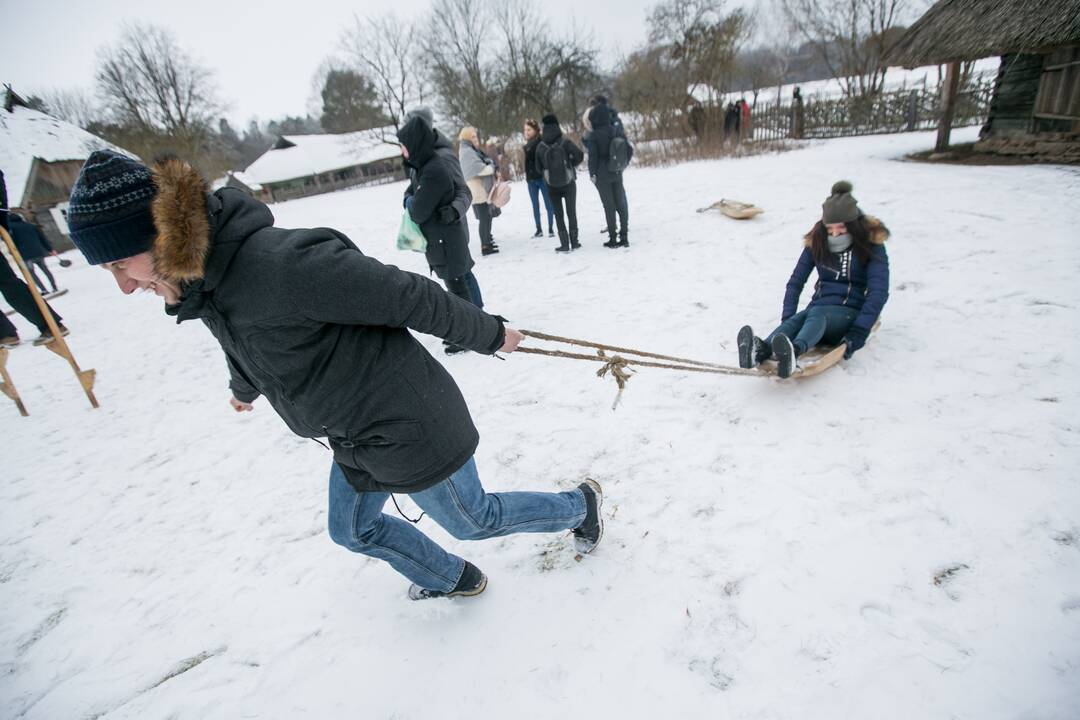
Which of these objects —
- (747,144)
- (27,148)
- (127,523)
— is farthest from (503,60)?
(127,523)

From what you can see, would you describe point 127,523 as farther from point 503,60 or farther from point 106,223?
point 503,60

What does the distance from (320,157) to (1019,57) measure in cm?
4307

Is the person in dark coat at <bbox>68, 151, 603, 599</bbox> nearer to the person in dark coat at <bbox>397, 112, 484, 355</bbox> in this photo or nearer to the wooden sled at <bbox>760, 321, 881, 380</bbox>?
the wooden sled at <bbox>760, 321, 881, 380</bbox>

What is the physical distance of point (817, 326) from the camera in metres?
3.27

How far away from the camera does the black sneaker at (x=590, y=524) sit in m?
2.29

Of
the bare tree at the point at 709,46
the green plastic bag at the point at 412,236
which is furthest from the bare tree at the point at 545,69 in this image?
the green plastic bag at the point at 412,236

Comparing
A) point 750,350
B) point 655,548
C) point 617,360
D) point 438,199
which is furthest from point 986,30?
point 655,548

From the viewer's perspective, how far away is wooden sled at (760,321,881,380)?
10.1 ft

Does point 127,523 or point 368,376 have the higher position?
point 368,376

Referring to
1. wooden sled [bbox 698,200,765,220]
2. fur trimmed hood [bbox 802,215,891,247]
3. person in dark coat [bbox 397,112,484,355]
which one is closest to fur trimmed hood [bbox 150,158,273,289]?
person in dark coat [bbox 397,112,484,355]

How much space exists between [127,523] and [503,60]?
32330 mm

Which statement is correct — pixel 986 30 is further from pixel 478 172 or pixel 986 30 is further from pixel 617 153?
pixel 478 172

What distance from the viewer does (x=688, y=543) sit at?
237 centimetres

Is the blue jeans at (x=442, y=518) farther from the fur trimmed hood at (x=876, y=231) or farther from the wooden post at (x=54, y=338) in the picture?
the wooden post at (x=54, y=338)
